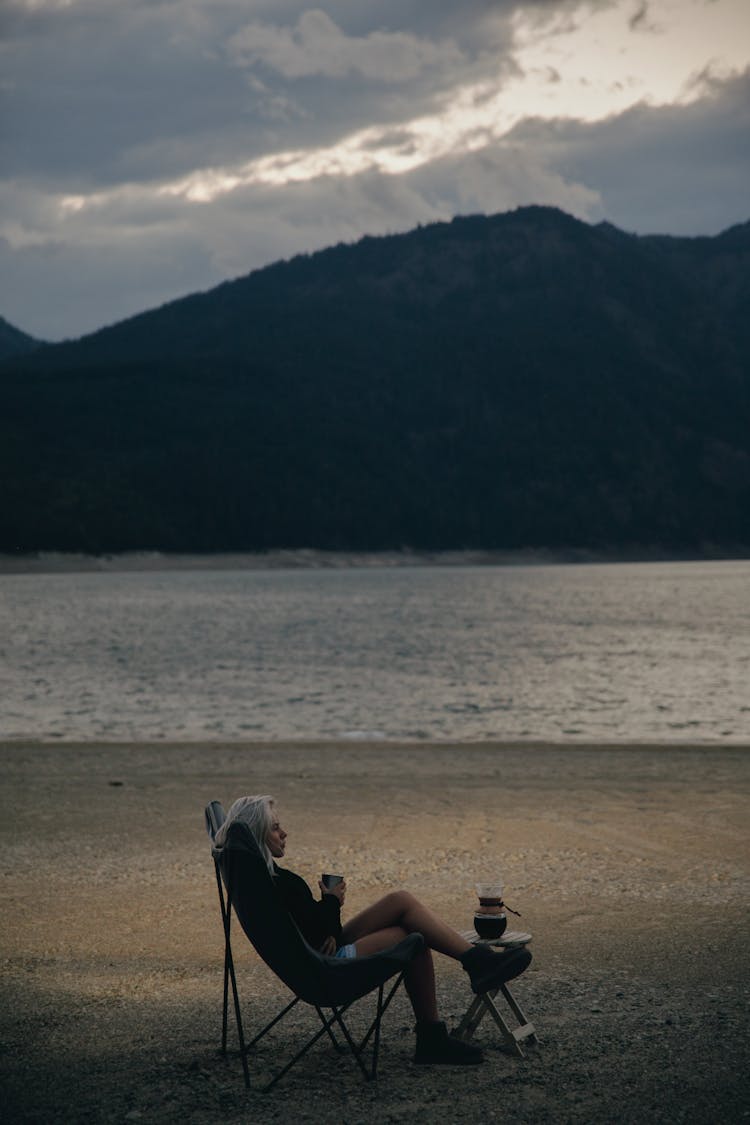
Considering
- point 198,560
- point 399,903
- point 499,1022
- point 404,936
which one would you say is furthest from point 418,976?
point 198,560

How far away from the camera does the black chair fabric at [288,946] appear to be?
14.8ft

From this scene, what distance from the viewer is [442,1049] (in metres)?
4.83

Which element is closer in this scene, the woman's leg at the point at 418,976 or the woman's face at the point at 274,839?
the woman's face at the point at 274,839

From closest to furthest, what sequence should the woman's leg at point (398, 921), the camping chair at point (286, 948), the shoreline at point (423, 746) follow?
Result: the camping chair at point (286, 948), the woman's leg at point (398, 921), the shoreline at point (423, 746)

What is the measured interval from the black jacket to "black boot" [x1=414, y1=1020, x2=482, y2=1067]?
1.80ft

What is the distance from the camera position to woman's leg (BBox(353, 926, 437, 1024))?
4852mm

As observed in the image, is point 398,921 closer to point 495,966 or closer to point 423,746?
point 495,966

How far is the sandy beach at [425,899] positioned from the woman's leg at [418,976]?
0.23 m

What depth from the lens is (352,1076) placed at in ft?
15.7

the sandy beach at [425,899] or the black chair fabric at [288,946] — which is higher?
the black chair fabric at [288,946]

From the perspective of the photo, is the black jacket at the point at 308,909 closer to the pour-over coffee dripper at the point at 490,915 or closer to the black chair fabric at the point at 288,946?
the black chair fabric at the point at 288,946

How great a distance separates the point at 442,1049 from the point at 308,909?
79cm

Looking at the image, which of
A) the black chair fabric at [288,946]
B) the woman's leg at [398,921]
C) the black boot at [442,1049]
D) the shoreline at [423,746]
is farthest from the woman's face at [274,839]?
the shoreline at [423,746]

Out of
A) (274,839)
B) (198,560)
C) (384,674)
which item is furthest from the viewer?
(198,560)
